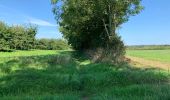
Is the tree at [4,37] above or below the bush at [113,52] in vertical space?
above

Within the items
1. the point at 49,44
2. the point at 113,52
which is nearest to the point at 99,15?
the point at 113,52

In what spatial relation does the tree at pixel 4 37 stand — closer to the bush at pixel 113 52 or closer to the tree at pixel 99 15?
the tree at pixel 99 15

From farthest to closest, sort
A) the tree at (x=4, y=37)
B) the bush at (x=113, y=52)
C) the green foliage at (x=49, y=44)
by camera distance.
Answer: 1. the green foliage at (x=49, y=44)
2. the tree at (x=4, y=37)
3. the bush at (x=113, y=52)

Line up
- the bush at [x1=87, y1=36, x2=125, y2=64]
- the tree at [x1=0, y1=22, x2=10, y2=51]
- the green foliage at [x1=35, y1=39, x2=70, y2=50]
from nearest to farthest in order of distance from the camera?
1. the bush at [x1=87, y1=36, x2=125, y2=64]
2. the tree at [x1=0, y1=22, x2=10, y2=51]
3. the green foliage at [x1=35, y1=39, x2=70, y2=50]

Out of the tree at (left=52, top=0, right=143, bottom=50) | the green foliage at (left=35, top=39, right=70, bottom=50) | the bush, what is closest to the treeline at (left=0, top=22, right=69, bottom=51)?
the green foliage at (left=35, top=39, right=70, bottom=50)

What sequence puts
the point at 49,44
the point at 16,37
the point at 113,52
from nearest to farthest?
the point at 113,52, the point at 16,37, the point at 49,44

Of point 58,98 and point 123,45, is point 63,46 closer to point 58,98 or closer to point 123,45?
point 123,45

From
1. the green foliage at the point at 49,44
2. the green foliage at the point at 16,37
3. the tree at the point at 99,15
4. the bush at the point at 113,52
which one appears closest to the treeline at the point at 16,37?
the green foliage at the point at 16,37

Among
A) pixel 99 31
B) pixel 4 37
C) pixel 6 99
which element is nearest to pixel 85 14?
pixel 99 31

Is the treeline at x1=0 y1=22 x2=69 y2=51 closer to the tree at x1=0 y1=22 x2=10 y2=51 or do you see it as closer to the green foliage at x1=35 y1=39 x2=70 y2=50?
the tree at x1=0 y1=22 x2=10 y2=51

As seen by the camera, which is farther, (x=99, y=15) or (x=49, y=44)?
(x=49, y=44)

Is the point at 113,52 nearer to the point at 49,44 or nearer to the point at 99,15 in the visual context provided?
the point at 99,15

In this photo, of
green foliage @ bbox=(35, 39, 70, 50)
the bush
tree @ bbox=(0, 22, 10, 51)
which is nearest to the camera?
the bush

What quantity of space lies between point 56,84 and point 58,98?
4.21 metres
